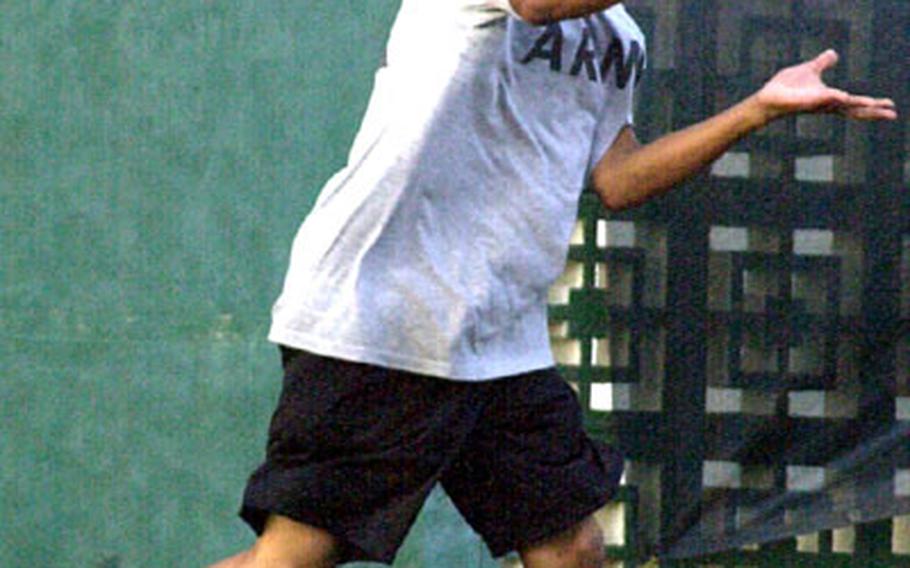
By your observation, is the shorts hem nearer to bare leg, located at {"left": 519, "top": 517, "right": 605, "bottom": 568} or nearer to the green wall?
bare leg, located at {"left": 519, "top": 517, "right": 605, "bottom": 568}

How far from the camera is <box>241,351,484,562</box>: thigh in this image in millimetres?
3607

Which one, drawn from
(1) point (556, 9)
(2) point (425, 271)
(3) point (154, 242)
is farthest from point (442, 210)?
(3) point (154, 242)

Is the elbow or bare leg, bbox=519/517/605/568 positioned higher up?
the elbow

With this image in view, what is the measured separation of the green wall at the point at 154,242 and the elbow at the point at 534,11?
1.49m

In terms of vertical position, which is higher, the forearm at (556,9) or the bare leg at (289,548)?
the forearm at (556,9)

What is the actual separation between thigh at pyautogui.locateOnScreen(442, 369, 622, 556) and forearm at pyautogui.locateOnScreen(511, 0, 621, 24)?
0.70m

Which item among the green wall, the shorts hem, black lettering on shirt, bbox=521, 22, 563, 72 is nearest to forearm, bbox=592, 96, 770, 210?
black lettering on shirt, bbox=521, 22, 563, 72

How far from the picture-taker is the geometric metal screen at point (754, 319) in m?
4.83

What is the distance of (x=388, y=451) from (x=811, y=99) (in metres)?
0.91

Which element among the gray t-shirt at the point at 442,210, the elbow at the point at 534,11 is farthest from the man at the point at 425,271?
the elbow at the point at 534,11

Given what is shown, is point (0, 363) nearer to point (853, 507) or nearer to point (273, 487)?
point (273, 487)

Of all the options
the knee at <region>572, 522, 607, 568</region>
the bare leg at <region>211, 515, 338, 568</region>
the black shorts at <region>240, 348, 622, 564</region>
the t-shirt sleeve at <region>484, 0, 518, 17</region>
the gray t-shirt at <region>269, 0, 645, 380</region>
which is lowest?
the knee at <region>572, 522, 607, 568</region>

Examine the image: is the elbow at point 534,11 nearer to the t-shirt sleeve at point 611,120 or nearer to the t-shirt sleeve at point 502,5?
the t-shirt sleeve at point 502,5

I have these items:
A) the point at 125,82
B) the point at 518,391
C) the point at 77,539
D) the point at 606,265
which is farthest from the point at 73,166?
the point at 518,391
